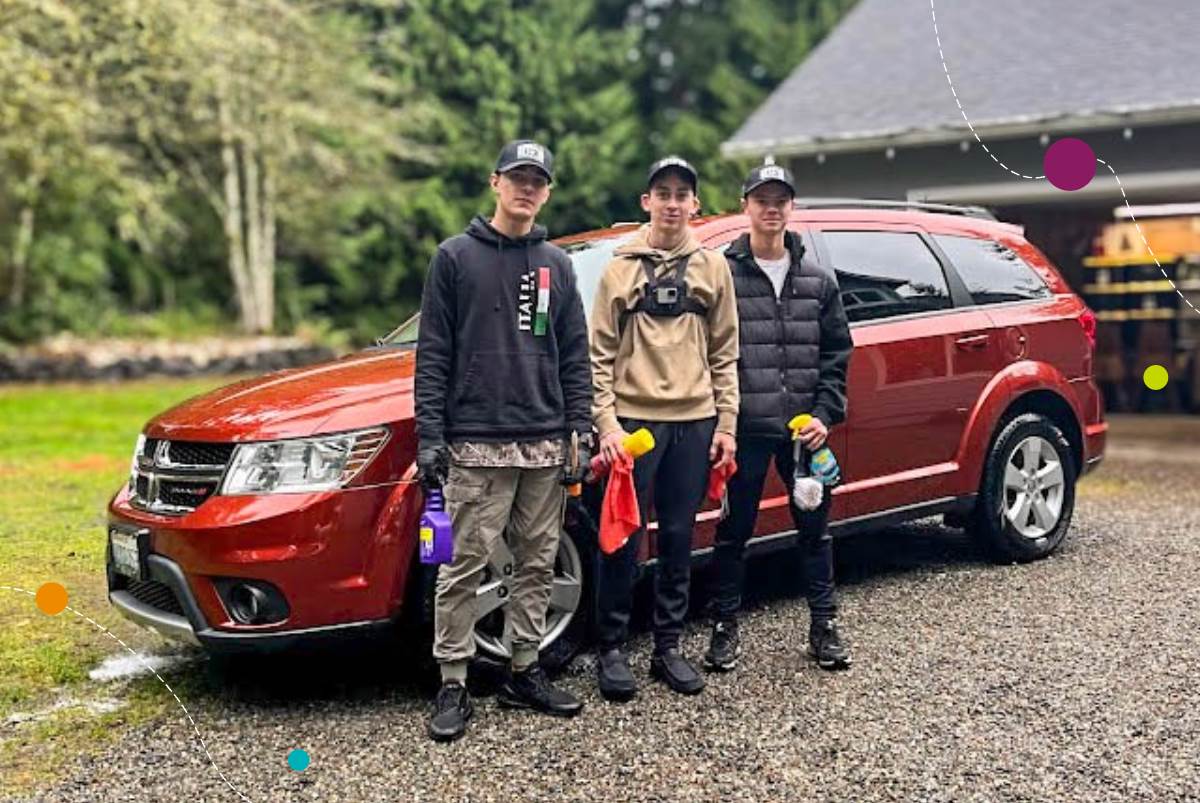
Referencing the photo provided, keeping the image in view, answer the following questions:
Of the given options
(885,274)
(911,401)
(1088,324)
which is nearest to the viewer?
(911,401)

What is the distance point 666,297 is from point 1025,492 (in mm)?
2693

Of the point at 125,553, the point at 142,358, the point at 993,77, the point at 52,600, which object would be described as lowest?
the point at 142,358

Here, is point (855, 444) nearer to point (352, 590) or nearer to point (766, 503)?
point (766, 503)

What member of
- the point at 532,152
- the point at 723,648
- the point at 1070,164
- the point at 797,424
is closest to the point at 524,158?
the point at 532,152

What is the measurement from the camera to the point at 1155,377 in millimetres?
12805

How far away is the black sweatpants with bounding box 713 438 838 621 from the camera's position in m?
4.50

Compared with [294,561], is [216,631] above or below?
below

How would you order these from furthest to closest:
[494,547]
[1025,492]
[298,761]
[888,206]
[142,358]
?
[142,358]
[1025,492]
[888,206]
[494,547]
[298,761]

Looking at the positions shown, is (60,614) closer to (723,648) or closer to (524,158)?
(723,648)

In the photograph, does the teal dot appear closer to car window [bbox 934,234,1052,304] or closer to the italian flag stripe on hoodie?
the italian flag stripe on hoodie

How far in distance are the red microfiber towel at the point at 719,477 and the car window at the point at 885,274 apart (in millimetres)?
1260

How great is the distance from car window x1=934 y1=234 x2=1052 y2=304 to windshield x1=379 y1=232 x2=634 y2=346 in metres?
1.75

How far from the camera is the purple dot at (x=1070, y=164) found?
10844 mm

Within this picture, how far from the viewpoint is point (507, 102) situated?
2164cm
